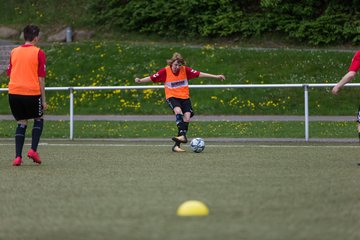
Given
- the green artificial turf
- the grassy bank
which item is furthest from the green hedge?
the green artificial turf

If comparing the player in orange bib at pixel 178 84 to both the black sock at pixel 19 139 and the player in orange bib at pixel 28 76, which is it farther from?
the player in orange bib at pixel 28 76

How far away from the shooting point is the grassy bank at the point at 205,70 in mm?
29516

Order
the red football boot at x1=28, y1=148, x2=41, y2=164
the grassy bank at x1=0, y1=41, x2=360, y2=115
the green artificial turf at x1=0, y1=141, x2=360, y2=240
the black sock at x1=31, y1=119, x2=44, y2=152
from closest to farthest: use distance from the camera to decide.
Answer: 1. the green artificial turf at x1=0, y1=141, x2=360, y2=240
2. the red football boot at x1=28, y1=148, x2=41, y2=164
3. the black sock at x1=31, y1=119, x2=44, y2=152
4. the grassy bank at x1=0, y1=41, x2=360, y2=115

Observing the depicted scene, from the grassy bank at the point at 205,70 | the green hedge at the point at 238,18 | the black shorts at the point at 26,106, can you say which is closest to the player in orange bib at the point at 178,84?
the black shorts at the point at 26,106

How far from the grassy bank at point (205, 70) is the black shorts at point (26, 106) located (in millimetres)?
14289

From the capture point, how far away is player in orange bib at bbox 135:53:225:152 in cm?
1833

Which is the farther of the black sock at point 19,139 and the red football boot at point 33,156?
the black sock at point 19,139

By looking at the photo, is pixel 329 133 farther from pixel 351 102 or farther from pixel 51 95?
pixel 51 95

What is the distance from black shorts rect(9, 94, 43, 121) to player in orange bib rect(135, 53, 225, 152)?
12.3 feet

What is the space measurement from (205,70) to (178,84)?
14657 mm

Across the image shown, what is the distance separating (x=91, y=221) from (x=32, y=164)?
6815 mm

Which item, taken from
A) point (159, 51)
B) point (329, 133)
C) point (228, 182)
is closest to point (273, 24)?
point (159, 51)

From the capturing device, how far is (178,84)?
18.6 meters

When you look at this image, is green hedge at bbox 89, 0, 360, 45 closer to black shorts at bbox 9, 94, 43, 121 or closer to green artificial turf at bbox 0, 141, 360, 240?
green artificial turf at bbox 0, 141, 360, 240
